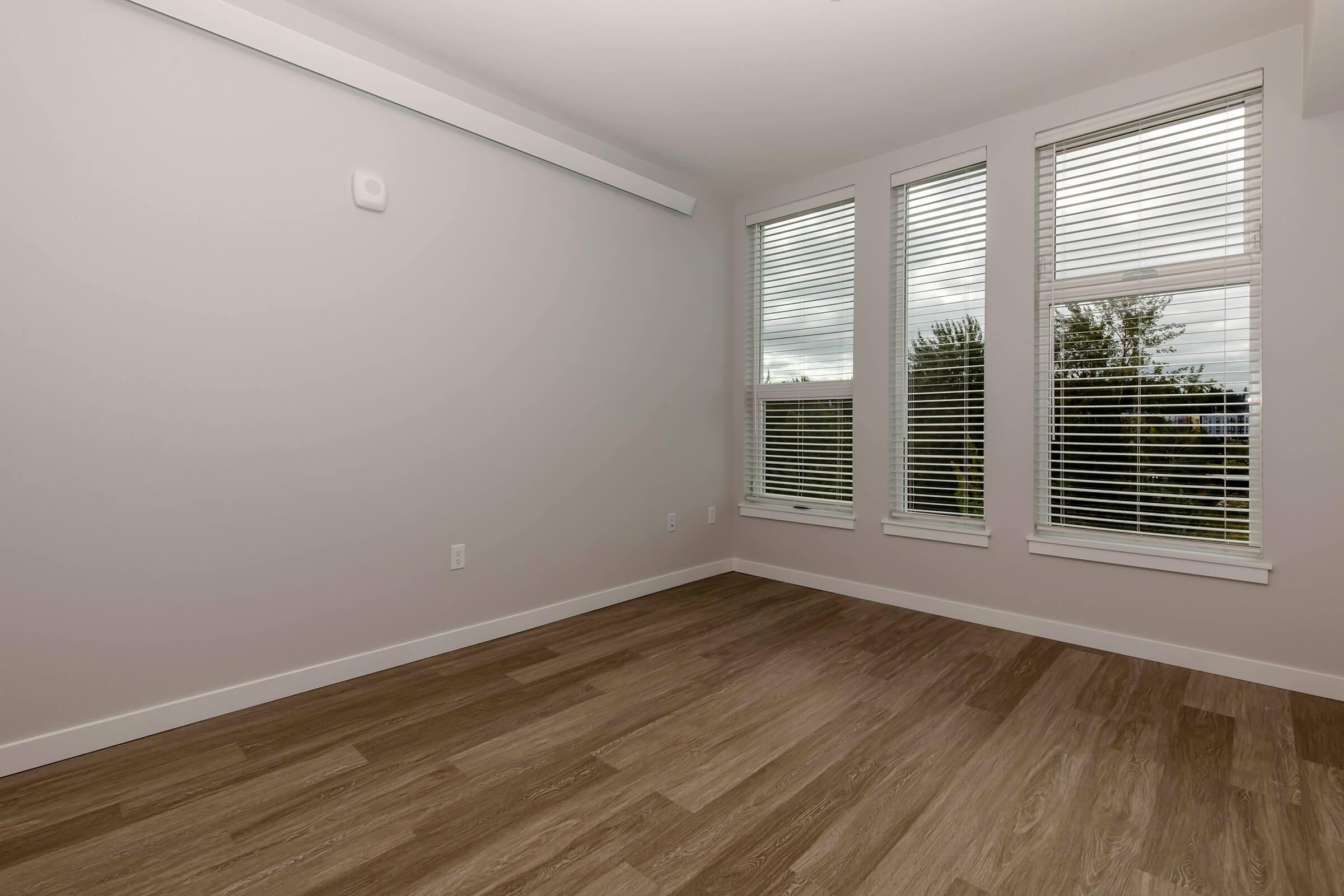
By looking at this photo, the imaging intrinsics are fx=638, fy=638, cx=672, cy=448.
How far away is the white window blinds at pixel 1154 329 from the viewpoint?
279 centimetres

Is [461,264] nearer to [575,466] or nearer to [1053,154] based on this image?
[575,466]

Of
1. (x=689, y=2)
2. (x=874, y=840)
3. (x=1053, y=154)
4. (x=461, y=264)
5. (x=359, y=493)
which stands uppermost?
(x=689, y=2)

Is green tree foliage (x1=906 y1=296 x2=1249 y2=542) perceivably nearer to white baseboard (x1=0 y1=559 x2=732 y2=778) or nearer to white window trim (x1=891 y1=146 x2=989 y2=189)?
white window trim (x1=891 y1=146 x2=989 y2=189)

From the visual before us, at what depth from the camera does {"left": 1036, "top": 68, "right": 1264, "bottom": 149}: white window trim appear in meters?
2.74

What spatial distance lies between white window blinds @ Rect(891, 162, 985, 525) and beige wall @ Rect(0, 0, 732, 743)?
1803 millimetres

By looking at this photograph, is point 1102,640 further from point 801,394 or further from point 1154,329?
point 801,394

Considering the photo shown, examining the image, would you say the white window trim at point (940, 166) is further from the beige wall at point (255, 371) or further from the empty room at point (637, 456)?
the beige wall at point (255, 371)

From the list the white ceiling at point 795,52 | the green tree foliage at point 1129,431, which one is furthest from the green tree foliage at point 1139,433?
the white ceiling at point 795,52

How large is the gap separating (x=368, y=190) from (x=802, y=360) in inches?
110

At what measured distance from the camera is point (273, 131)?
2.52 meters

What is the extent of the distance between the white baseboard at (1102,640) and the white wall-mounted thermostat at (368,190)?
327 centimetres

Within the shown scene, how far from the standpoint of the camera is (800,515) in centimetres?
432

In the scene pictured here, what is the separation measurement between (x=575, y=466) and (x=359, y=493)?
1.19m

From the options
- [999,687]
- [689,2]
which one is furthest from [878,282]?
[999,687]
